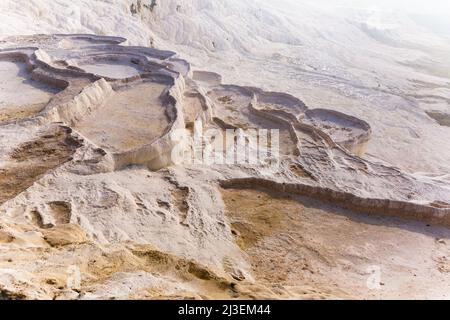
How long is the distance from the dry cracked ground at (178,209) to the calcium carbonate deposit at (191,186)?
0.11 feet

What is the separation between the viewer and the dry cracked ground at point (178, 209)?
4.75m

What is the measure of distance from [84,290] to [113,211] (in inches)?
126

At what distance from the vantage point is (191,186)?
8.36 metres

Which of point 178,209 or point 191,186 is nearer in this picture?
point 178,209

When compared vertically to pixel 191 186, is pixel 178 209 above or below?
below

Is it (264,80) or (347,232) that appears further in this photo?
(264,80)

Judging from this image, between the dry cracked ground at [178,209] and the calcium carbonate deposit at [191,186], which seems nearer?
the dry cracked ground at [178,209]

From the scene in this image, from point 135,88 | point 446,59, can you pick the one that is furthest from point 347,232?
point 446,59

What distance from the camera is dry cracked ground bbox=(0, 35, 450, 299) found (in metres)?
4.75

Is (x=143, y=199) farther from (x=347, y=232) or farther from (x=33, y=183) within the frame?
(x=347, y=232)

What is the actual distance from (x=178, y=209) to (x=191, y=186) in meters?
0.82

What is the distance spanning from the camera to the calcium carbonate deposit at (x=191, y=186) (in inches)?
199

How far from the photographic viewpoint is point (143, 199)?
7578 millimetres
